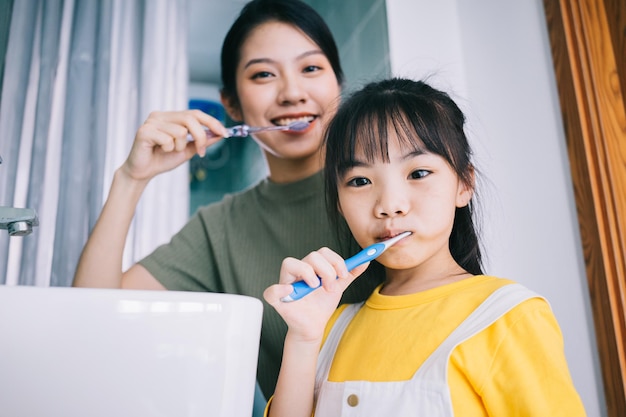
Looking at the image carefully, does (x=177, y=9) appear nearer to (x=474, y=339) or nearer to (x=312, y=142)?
(x=312, y=142)

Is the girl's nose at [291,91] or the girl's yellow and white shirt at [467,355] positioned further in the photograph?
the girl's nose at [291,91]

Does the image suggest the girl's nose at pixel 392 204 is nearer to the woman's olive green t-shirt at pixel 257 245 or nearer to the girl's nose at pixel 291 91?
the woman's olive green t-shirt at pixel 257 245

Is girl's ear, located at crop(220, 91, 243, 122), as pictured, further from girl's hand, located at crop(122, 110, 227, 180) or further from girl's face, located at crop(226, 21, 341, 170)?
girl's hand, located at crop(122, 110, 227, 180)

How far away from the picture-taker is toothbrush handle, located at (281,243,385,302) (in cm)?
55

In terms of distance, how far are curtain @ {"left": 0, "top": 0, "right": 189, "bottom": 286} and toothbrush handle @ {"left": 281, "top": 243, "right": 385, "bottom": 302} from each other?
2.74 ft

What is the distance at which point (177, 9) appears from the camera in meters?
1.44

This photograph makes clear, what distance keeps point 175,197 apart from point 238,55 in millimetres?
438

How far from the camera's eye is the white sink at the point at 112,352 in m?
0.44

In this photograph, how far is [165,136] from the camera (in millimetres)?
874

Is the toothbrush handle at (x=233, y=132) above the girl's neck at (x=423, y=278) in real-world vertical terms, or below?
above

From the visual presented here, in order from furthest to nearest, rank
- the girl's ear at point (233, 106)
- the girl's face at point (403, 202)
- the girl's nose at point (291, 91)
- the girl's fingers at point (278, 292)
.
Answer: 1. the girl's ear at point (233, 106)
2. the girl's nose at point (291, 91)
3. the girl's face at point (403, 202)
4. the girl's fingers at point (278, 292)

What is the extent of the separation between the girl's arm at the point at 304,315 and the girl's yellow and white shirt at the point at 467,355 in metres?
0.03

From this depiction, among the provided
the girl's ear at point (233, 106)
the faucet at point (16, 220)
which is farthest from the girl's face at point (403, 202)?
the girl's ear at point (233, 106)

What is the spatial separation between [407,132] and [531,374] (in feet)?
1.05
